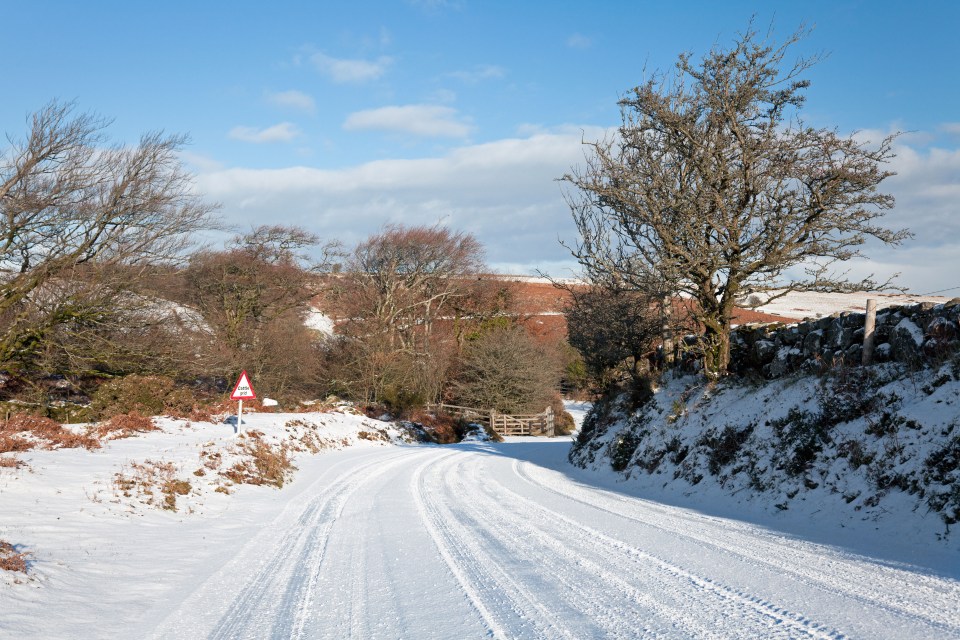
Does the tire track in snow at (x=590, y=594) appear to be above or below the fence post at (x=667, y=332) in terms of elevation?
below

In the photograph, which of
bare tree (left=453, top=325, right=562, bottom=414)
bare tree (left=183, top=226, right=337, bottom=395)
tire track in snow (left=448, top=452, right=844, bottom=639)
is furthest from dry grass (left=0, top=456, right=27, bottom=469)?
bare tree (left=453, top=325, right=562, bottom=414)

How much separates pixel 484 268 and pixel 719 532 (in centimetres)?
4350

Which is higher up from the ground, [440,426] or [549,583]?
[549,583]

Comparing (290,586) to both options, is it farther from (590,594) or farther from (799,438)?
(799,438)

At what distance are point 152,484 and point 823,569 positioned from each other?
9.23 m

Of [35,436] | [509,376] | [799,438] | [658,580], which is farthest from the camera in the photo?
[509,376]

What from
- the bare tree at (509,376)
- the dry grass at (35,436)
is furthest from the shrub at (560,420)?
the dry grass at (35,436)

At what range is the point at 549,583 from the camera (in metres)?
5.41

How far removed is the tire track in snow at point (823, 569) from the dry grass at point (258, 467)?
288 inches

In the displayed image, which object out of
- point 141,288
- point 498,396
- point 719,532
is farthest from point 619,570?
point 498,396

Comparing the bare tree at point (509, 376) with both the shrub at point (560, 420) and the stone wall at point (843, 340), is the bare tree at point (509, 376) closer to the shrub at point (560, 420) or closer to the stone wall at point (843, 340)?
the shrub at point (560, 420)

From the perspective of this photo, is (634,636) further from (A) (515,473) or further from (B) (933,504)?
(A) (515,473)

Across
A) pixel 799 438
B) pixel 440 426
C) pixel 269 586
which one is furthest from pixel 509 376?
pixel 269 586

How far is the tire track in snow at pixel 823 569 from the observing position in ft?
14.7
